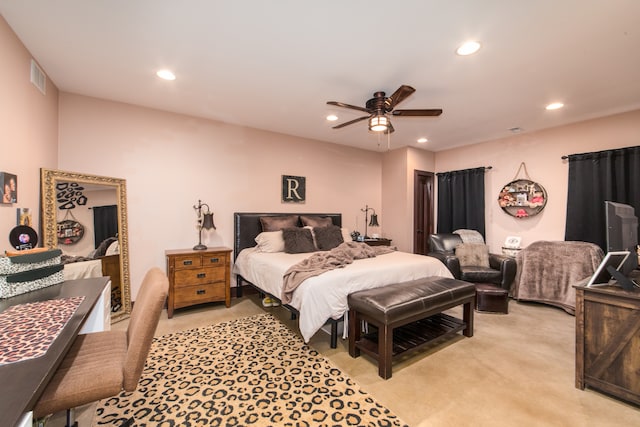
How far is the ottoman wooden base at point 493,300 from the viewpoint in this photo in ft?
11.7

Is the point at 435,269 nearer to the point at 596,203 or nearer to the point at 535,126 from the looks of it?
the point at 596,203

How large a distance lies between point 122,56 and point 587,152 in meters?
5.80

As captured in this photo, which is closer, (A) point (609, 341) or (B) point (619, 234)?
(A) point (609, 341)

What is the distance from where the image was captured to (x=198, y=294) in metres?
3.57

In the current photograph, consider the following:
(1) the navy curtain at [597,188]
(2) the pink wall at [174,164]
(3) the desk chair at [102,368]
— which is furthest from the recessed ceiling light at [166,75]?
(1) the navy curtain at [597,188]

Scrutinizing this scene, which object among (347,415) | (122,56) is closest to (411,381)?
(347,415)

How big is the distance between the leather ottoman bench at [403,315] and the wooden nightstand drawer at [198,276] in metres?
2.00

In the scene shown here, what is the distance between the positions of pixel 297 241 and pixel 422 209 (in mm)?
3143

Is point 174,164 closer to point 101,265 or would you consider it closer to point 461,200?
point 101,265

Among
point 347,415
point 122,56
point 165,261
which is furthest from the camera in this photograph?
point 165,261

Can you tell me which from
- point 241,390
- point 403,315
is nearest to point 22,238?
point 241,390

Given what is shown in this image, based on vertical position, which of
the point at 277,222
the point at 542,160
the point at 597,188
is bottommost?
Answer: the point at 277,222

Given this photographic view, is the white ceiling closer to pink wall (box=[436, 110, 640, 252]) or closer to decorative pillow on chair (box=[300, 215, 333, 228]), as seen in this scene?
pink wall (box=[436, 110, 640, 252])

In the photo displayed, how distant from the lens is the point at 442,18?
76.2 inches
